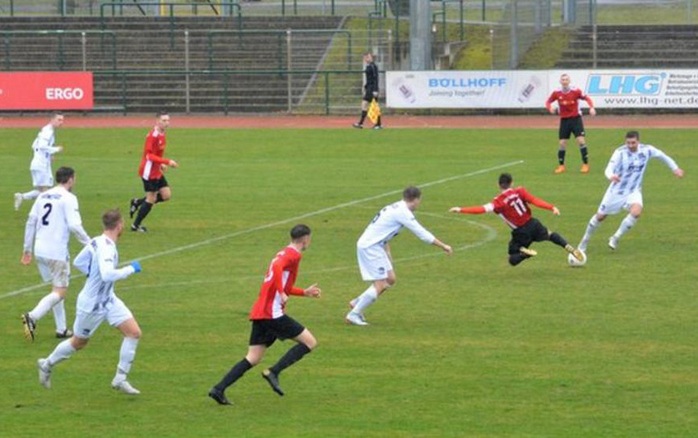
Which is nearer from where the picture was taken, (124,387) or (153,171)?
(124,387)

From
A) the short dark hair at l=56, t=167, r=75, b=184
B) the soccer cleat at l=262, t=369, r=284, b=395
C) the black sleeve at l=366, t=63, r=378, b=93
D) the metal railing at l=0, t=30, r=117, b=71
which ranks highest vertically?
the metal railing at l=0, t=30, r=117, b=71

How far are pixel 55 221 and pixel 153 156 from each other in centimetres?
1056

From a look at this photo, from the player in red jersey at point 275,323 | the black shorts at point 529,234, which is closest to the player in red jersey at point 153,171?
the black shorts at point 529,234

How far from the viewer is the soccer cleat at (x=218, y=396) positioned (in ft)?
50.1

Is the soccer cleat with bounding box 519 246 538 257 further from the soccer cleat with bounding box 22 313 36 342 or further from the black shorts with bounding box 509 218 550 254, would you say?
the soccer cleat with bounding box 22 313 36 342

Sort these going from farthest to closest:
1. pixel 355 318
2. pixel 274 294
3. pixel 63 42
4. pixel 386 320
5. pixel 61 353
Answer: pixel 63 42
pixel 386 320
pixel 355 318
pixel 61 353
pixel 274 294

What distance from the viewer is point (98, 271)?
51.0 ft

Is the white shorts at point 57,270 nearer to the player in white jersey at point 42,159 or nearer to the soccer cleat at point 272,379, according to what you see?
the soccer cleat at point 272,379

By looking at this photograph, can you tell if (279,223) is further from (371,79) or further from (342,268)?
(371,79)

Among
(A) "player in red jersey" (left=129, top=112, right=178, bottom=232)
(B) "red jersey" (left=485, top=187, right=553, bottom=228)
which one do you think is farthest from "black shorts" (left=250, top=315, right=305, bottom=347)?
(A) "player in red jersey" (left=129, top=112, right=178, bottom=232)

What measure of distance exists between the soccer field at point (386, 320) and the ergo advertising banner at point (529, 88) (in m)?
14.5

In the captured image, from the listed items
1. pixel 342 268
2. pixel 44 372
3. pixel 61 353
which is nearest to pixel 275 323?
pixel 61 353

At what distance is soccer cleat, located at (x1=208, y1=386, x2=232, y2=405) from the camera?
15.3m

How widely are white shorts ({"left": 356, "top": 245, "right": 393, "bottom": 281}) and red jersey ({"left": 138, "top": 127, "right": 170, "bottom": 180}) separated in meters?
9.73
